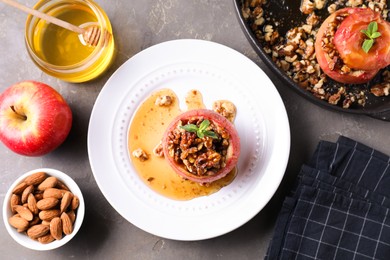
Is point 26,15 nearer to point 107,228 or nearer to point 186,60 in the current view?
point 186,60

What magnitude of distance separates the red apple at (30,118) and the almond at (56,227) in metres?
0.21

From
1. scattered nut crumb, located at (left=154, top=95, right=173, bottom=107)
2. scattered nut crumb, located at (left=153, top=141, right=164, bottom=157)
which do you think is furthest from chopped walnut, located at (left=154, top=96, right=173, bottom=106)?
scattered nut crumb, located at (left=153, top=141, right=164, bottom=157)

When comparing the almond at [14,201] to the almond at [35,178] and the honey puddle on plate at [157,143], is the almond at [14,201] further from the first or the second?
the honey puddle on plate at [157,143]

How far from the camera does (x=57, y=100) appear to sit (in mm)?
1824

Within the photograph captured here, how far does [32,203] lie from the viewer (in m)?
1.83

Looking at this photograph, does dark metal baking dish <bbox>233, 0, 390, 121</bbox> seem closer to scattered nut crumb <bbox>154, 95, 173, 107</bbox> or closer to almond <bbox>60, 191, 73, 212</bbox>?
scattered nut crumb <bbox>154, 95, 173, 107</bbox>

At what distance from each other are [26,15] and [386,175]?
4.08 feet

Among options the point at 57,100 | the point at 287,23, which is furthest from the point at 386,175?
the point at 57,100

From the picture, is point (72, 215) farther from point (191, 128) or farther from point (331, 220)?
point (331, 220)

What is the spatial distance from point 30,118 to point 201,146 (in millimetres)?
514

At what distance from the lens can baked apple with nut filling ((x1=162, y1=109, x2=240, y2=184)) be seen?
169 cm

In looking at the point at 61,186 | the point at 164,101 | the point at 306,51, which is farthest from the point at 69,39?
the point at 306,51

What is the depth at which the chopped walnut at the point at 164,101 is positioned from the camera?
6.18 feet

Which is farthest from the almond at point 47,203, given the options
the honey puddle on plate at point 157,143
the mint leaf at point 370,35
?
the mint leaf at point 370,35
